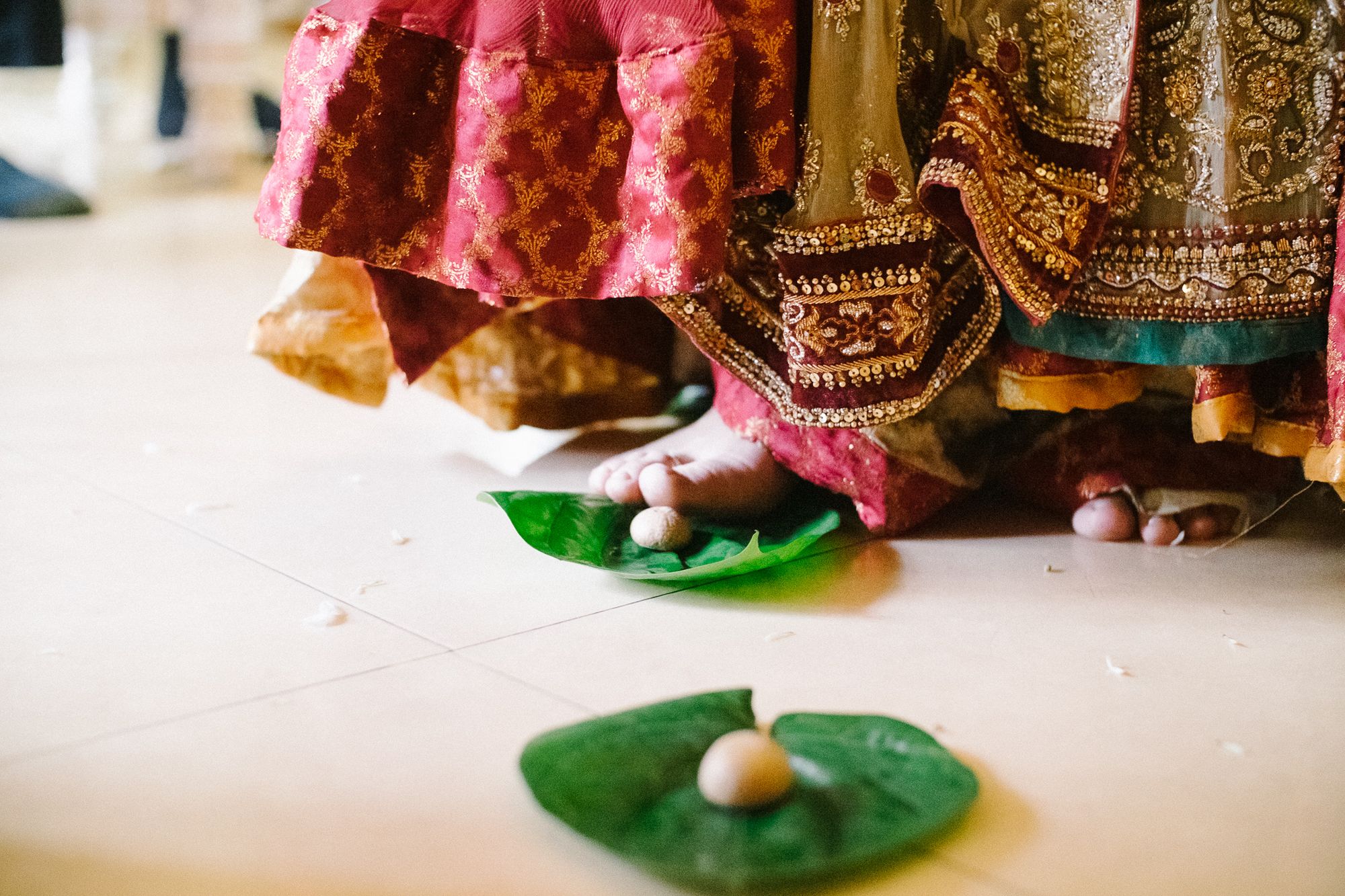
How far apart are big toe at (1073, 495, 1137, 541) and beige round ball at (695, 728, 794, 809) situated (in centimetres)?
52

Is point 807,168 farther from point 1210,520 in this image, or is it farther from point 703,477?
point 1210,520

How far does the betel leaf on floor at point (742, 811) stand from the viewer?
0.58m

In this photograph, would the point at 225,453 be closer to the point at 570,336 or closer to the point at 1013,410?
the point at 570,336

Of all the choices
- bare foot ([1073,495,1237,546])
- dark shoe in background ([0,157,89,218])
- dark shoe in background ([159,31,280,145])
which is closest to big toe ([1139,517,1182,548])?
bare foot ([1073,495,1237,546])

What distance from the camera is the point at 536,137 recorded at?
0.91 m

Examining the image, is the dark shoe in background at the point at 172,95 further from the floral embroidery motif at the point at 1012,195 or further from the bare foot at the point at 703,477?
the floral embroidery motif at the point at 1012,195

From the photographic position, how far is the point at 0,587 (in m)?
0.93

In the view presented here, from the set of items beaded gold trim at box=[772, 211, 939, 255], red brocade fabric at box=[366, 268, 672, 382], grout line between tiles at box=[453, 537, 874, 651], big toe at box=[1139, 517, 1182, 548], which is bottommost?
grout line between tiles at box=[453, 537, 874, 651]

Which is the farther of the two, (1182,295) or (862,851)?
(1182,295)

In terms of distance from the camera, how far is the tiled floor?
0.60 m

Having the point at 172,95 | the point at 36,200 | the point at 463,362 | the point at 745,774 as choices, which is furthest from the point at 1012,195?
the point at 172,95

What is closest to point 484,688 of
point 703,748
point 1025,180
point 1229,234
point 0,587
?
point 703,748

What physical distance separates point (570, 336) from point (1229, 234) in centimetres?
66

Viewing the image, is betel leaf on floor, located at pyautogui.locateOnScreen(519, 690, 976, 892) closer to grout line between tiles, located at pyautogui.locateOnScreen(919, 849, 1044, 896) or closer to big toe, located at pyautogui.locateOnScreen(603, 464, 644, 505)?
grout line between tiles, located at pyautogui.locateOnScreen(919, 849, 1044, 896)
